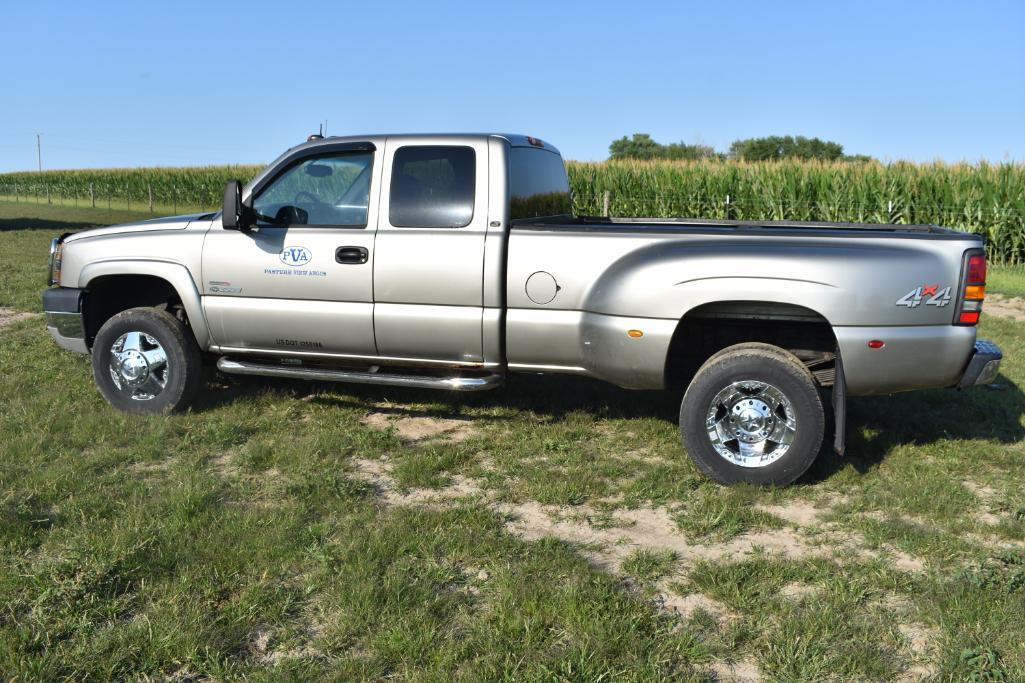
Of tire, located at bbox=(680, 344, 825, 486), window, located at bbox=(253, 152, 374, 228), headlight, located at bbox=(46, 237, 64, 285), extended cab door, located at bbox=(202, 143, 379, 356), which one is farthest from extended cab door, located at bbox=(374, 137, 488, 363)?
headlight, located at bbox=(46, 237, 64, 285)

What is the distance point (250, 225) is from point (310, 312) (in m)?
0.72

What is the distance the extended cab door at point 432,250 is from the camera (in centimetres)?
515

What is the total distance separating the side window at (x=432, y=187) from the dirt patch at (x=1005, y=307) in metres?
8.14

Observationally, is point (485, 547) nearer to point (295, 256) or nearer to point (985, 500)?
point (295, 256)

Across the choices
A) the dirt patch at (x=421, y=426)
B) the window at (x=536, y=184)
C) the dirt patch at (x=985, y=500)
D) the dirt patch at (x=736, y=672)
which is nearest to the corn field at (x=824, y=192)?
the window at (x=536, y=184)

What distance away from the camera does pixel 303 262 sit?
545cm

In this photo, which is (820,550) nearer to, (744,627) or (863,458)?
(744,627)

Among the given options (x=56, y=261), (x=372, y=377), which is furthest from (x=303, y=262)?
(x=56, y=261)

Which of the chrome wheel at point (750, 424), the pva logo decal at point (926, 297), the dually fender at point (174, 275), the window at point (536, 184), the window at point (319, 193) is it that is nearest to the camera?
the pva logo decal at point (926, 297)

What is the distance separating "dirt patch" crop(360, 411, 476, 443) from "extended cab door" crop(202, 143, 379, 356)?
0.59 m

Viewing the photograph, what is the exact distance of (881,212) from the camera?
717 inches

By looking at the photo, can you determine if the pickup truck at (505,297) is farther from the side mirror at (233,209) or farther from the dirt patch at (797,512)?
the dirt patch at (797,512)

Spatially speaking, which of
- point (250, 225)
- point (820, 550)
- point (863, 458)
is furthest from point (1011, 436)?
point (250, 225)

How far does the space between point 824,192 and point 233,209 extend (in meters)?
16.7
